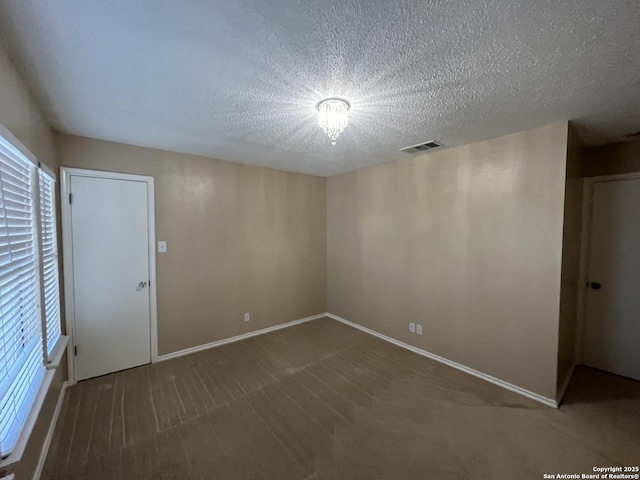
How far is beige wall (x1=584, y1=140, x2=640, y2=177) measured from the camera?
2.75 meters

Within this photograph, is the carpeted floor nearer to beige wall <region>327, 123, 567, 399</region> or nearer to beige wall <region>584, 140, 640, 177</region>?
beige wall <region>327, 123, 567, 399</region>

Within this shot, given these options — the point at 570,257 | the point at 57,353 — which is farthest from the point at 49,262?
the point at 570,257

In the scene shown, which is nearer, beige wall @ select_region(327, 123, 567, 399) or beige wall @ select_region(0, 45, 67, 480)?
beige wall @ select_region(0, 45, 67, 480)

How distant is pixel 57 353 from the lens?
2.09 meters

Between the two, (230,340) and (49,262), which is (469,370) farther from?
(49,262)

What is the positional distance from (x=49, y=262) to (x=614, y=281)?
219 inches

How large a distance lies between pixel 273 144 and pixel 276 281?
2092 mm

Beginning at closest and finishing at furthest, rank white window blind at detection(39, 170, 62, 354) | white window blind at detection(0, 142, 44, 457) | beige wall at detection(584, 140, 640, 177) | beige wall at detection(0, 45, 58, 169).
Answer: white window blind at detection(0, 142, 44, 457) < beige wall at detection(0, 45, 58, 169) < white window blind at detection(39, 170, 62, 354) < beige wall at detection(584, 140, 640, 177)

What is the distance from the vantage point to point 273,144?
2.85 metres

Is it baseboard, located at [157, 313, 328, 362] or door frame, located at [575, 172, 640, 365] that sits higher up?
door frame, located at [575, 172, 640, 365]

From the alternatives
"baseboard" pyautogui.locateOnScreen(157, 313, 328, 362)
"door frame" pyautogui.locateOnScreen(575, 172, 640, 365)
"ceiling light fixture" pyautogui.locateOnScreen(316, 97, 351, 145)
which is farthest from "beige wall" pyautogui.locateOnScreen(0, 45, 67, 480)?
"door frame" pyautogui.locateOnScreen(575, 172, 640, 365)

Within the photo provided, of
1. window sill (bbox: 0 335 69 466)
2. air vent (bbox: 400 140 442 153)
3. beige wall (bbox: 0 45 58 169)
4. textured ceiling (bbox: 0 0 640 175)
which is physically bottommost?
window sill (bbox: 0 335 69 466)

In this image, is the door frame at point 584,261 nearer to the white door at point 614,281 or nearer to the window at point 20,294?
the white door at point 614,281

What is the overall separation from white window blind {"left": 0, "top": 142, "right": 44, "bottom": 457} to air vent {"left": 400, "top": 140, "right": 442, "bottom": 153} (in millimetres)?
3156
